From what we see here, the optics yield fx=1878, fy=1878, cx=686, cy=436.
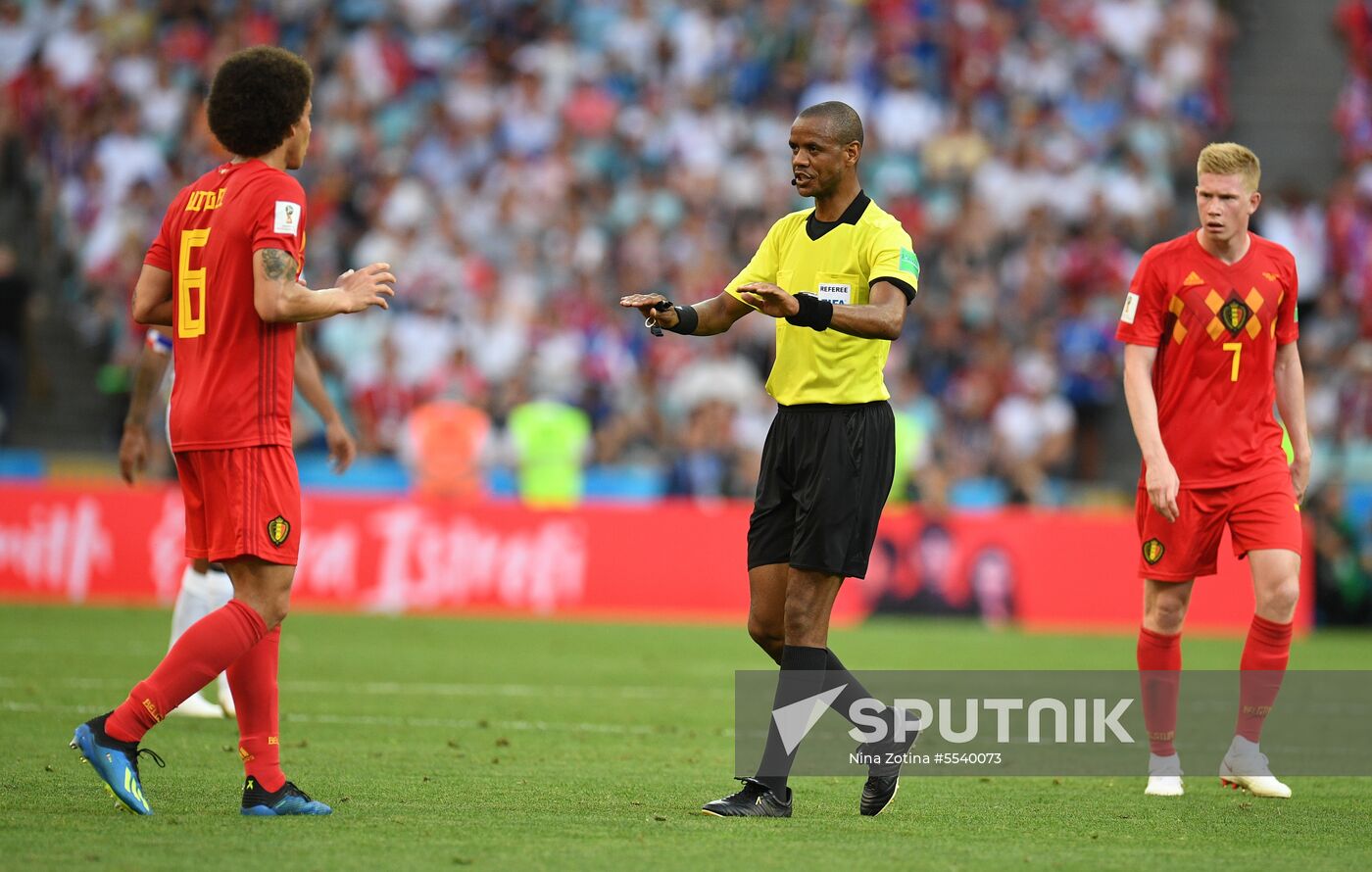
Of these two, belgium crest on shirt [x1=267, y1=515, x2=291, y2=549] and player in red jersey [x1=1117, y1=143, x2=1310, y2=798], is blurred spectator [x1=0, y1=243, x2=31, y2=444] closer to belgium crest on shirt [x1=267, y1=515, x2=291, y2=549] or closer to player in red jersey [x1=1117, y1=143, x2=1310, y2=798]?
belgium crest on shirt [x1=267, y1=515, x2=291, y2=549]

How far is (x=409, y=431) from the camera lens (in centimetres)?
2025

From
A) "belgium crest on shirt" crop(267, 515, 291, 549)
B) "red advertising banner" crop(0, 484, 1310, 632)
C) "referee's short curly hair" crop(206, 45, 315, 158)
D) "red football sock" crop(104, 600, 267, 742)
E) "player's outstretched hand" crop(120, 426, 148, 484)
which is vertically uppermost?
"referee's short curly hair" crop(206, 45, 315, 158)

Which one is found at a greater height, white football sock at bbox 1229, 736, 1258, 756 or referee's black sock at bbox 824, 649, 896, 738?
referee's black sock at bbox 824, 649, 896, 738

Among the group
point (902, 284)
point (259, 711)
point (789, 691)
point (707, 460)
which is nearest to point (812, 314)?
point (902, 284)

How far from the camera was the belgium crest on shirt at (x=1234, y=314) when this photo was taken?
8.36m

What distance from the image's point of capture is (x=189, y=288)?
682 cm

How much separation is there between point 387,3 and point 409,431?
7.32 metres

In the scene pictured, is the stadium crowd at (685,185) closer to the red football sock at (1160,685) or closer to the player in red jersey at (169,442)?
the player in red jersey at (169,442)

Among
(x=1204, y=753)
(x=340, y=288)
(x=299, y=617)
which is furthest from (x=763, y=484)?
(x=299, y=617)

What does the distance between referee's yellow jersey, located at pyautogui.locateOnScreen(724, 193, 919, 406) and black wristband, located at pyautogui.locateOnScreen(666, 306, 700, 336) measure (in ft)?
0.56

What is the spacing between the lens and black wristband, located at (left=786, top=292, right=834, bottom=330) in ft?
22.1

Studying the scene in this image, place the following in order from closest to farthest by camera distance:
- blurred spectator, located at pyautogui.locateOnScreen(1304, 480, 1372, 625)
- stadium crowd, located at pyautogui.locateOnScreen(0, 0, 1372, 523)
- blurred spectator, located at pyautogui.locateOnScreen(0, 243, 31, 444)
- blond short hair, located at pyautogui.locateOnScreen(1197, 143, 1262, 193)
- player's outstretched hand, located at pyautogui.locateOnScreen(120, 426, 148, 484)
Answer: blond short hair, located at pyautogui.locateOnScreen(1197, 143, 1262, 193) → player's outstretched hand, located at pyautogui.locateOnScreen(120, 426, 148, 484) → blurred spectator, located at pyautogui.locateOnScreen(1304, 480, 1372, 625) → blurred spectator, located at pyautogui.locateOnScreen(0, 243, 31, 444) → stadium crowd, located at pyautogui.locateOnScreen(0, 0, 1372, 523)

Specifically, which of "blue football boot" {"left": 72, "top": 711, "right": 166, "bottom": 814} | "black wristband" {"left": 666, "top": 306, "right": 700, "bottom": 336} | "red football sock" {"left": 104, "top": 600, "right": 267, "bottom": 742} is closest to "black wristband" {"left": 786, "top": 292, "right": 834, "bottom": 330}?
"black wristband" {"left": 666, "top": 306, "right": 700, "bottom": 336}

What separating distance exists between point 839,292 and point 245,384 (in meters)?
2.26
